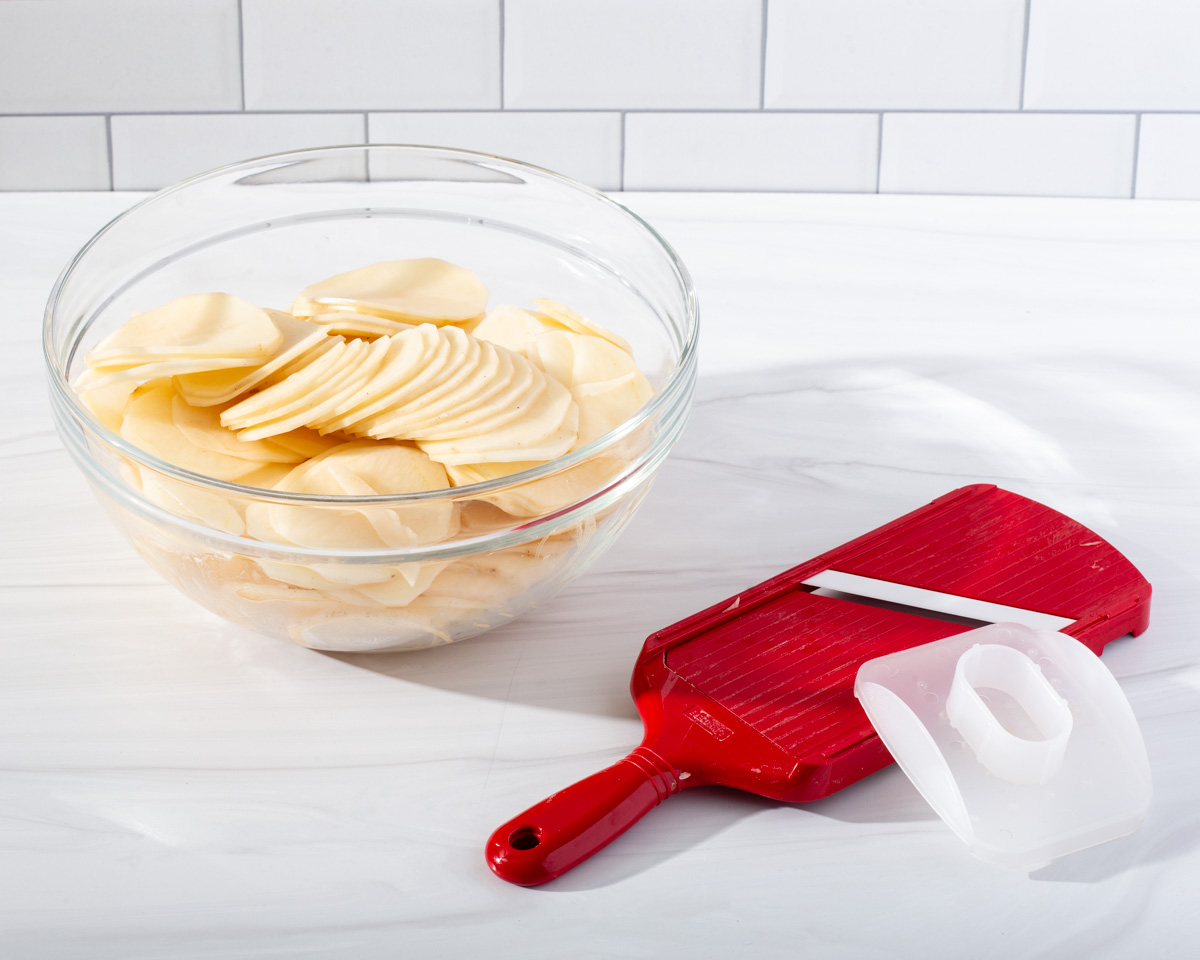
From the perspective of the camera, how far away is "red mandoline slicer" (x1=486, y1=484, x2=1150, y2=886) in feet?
1.79

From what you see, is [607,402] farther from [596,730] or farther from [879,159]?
[879,159]

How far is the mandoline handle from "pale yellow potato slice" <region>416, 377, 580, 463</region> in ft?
0.53

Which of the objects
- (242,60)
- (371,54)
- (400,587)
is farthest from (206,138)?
(400,587)

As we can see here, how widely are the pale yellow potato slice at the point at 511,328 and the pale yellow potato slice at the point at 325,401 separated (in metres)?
0.13

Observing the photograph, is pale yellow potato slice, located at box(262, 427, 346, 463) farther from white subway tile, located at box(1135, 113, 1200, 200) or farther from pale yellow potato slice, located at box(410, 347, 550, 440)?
white subway tile, located at box(1135, 113, 1200, 200)

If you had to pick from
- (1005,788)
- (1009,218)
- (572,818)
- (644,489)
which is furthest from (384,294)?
(1009,218)

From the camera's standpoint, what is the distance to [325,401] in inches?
22.5

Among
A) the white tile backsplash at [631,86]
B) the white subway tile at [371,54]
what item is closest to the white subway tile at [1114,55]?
the white tile backsplash at [631,86]

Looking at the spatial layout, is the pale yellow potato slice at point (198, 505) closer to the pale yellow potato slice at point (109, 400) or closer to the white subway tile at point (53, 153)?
the pale yellow potato slice at point (109, 400)

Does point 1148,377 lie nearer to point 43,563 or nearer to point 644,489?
point 644,489

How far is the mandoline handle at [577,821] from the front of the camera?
523mm

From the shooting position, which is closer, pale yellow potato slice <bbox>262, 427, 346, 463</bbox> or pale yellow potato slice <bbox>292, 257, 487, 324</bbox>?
pale yellow potato slice <bbox>262, 427, 346, 463</bbox>

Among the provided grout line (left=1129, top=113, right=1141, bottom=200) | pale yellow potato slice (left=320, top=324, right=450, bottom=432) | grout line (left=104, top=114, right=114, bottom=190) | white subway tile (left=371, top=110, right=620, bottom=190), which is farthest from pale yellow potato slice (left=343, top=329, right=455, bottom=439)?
grout line (left=1129, top=113, right=1141, bottom=200)

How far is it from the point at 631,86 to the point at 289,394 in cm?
88
